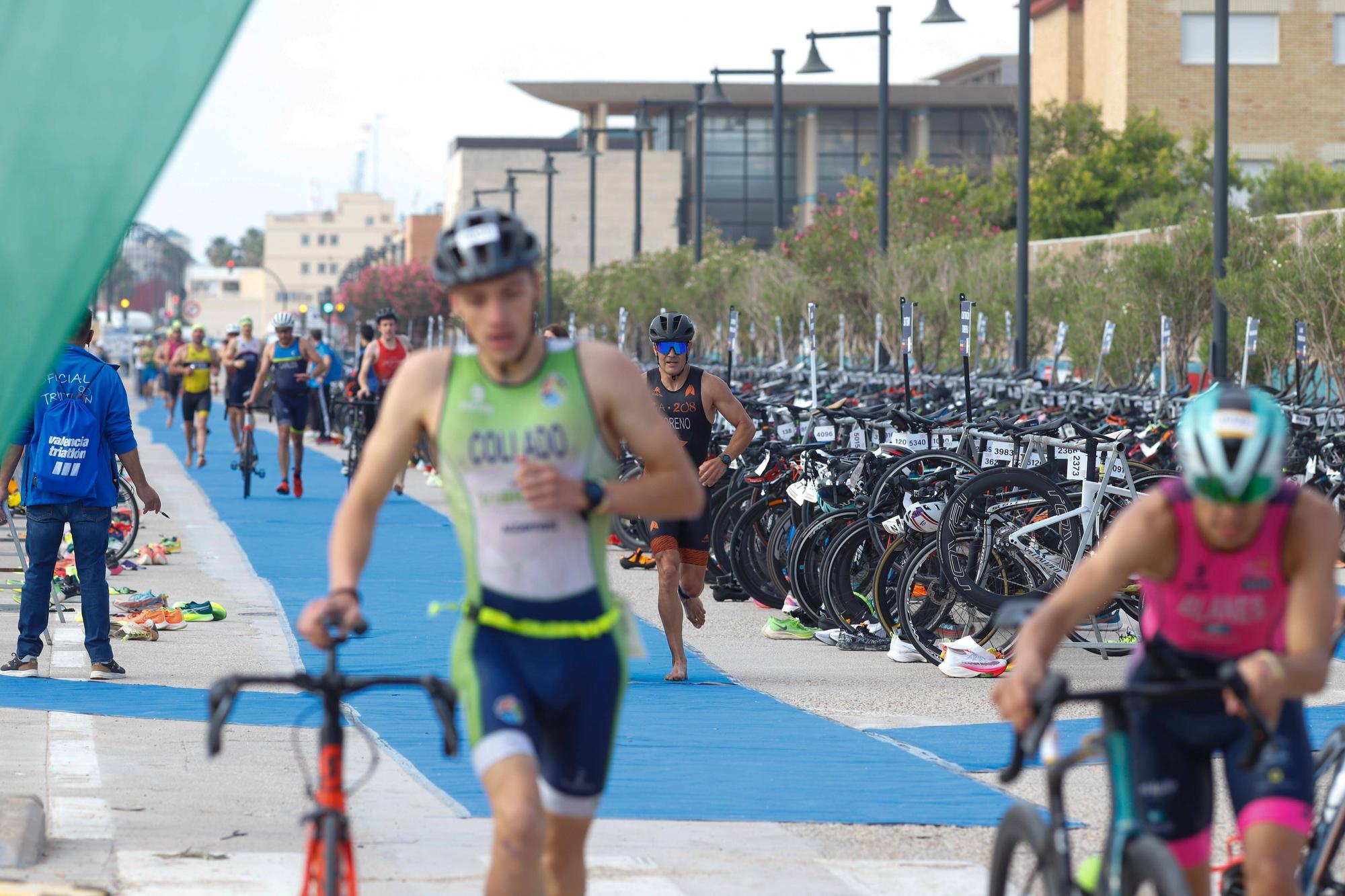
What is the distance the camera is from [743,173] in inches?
3644

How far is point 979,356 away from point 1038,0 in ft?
135

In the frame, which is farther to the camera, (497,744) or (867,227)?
(867,227)

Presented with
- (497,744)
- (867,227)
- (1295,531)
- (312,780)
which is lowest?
(312,780)

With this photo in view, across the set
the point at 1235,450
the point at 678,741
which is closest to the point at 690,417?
the point at 678,741

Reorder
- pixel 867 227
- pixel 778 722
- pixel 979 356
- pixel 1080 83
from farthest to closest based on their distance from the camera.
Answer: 1. pixel 1080 83
2. pixel 867 227
3. pixel 979 356
4. pixel 778 722

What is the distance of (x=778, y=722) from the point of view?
966 cm

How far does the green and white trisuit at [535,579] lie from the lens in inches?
182

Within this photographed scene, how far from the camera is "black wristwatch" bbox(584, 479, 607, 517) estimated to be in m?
4.61

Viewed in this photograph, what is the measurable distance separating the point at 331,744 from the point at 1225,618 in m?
1.90

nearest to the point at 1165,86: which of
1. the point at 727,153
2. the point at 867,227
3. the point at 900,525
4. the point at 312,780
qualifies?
the point at 867,227

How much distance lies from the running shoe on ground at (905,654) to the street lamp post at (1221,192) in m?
8.68

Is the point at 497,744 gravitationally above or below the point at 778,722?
above

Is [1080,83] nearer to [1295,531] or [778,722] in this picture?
[778,722]

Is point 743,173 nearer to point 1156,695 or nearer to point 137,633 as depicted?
point 137,633
